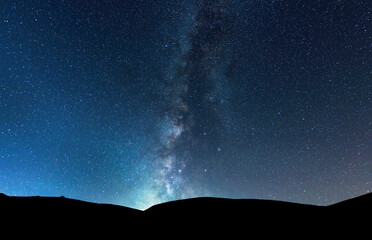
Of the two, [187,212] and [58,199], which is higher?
[58,199]

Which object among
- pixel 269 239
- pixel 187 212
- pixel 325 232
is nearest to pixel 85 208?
pixel 187 212

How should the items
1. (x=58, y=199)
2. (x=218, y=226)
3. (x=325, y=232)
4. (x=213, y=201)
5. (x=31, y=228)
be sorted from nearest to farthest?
(x=325, y=232) < (x=31, y=228) < (x=218, y=226) < (x=58, y=199) < (x=213, y=201)

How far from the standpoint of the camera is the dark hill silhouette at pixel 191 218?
3590 millimetres

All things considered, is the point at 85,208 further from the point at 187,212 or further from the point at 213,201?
the point at 213,201

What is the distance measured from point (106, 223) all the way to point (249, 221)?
291 centimetres

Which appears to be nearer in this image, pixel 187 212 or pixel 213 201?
pixel 187 212

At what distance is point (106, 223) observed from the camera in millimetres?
4031

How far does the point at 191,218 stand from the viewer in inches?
165

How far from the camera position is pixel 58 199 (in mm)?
4637

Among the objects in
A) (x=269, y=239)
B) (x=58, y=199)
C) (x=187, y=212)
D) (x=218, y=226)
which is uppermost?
(x=58, y=199)

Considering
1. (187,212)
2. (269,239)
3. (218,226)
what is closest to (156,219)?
(187,212)

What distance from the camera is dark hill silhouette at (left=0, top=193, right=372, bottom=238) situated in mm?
3590

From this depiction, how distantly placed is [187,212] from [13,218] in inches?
134

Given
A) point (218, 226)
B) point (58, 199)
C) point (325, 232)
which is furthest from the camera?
point (58, 199)
